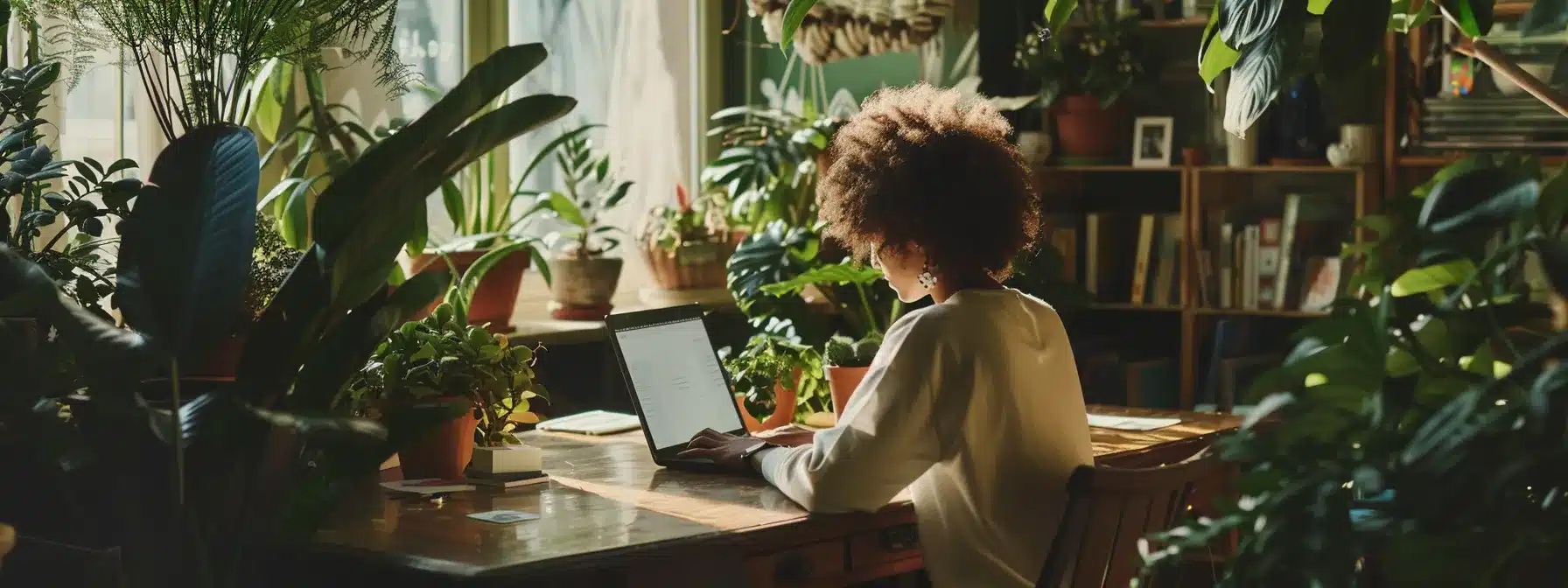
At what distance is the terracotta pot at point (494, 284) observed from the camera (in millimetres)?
3754

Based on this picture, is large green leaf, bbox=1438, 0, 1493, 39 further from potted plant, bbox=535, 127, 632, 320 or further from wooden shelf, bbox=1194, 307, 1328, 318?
wooden shelf, bbox=1194, 307, 1328, 318

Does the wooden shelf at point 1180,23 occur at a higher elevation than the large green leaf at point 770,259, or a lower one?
higher

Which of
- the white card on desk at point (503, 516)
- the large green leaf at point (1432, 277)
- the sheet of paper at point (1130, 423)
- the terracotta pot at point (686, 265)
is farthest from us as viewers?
the terracotta pot at point (686, 265)

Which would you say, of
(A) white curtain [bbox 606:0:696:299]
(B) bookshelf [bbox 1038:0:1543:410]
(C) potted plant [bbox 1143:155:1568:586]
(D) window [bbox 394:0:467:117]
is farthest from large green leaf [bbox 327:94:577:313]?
(B) bookshelf [bbox 1038:0:1543:410]

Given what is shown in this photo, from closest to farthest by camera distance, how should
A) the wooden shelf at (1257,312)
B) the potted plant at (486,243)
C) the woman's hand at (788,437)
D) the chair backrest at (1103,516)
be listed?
the chair backrest at (1103,516) < the woman's hand at (788,437) < the potted plant at (486,243) < the wooden shelf at (1257,312)

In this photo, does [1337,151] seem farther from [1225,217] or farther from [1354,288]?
[1354,288]

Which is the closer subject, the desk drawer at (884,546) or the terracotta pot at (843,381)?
the desk drawer at (884,546)

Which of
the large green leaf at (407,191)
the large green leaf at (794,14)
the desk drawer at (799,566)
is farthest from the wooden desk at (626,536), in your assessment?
the large green leaf at (794,14)

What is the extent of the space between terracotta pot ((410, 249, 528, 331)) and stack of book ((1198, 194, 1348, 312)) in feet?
6.45

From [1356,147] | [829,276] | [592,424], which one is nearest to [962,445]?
[592,424]

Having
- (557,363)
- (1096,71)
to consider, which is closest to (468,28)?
(557,363)

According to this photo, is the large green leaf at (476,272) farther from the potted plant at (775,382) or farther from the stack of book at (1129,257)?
the stack of book at (1129,257)

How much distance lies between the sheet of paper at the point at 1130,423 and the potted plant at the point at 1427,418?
2043 millimetres

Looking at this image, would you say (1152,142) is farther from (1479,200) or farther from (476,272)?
(1479,200)
